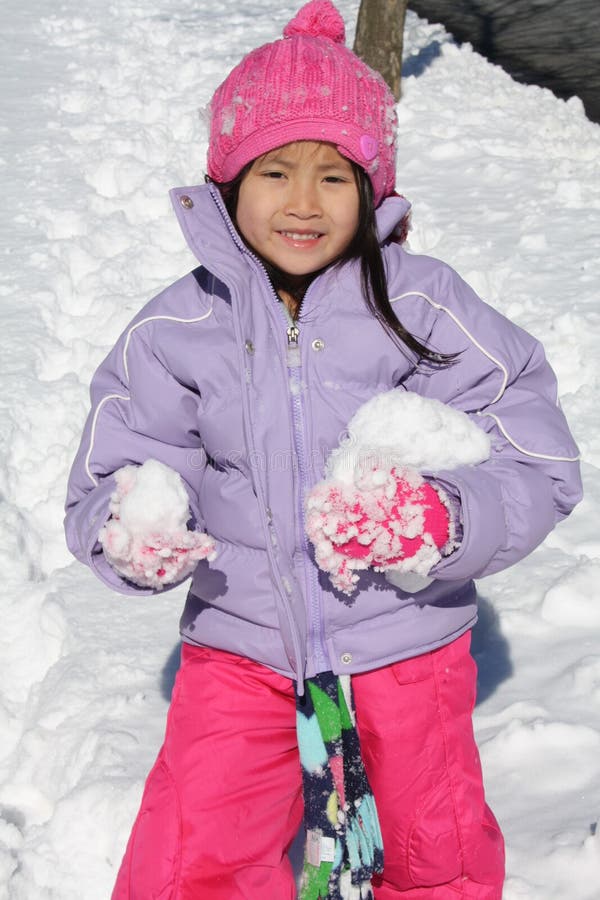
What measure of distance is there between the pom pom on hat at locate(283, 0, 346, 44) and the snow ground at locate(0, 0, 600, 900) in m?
1.71

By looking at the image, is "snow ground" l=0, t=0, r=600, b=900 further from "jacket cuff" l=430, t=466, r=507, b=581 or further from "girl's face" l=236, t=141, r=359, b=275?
"girl's face" l=236, t=141, r=359, b=275

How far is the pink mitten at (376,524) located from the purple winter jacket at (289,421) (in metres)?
0.25

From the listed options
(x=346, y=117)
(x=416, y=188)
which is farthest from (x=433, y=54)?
(x=346, y=117)

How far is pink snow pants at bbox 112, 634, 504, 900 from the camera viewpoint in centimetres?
219

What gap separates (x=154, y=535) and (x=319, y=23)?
1283 millimetres

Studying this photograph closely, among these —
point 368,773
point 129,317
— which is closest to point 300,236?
point 368,773

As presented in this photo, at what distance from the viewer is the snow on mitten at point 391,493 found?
193 cm

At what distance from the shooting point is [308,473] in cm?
224

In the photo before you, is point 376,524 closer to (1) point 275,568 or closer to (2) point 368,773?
(1) point 275,568

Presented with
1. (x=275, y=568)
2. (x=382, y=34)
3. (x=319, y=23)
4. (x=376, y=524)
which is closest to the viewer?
(x=376, y=524)

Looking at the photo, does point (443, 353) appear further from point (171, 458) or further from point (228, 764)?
point (228, 764)

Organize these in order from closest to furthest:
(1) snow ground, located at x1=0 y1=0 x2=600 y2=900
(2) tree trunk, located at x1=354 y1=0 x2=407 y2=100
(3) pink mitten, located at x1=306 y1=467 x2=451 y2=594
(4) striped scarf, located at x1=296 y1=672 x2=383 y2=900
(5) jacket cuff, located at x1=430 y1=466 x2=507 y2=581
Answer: (3) pink mitten, located at x1=306 y1=467 x2=451 y2=594 → (5) jacket cuff, located at x1=430 y1=466 x2=507 y2=581 → (4) striped scarf, located at x1=296 y1=672 x2=383 y2=900 → (1) snow ground, located at x1=0 y1=0 x2=600 y2=900 → (2) tree trunk, located at x1=354 y1=0 x2=407 y2=100

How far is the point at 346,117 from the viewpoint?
2.24 metres

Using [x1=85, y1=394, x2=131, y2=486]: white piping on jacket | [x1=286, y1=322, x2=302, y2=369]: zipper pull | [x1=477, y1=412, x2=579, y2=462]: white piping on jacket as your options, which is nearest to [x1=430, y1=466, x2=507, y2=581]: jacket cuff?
[x1=477, y1=412, x2=579, y2=462]: white piping on jacket
